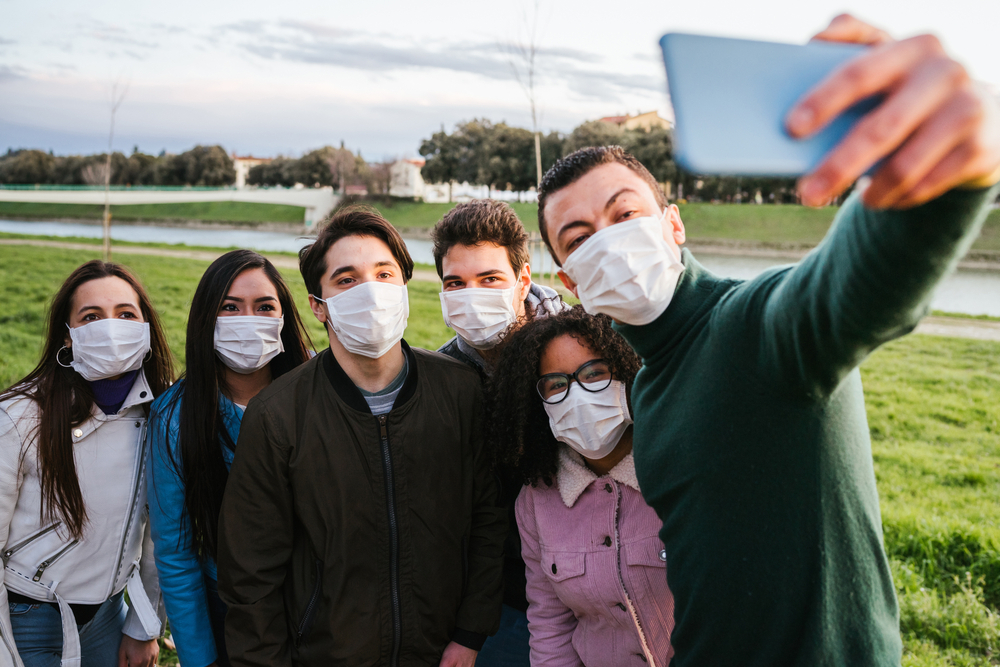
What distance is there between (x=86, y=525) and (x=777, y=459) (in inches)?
114

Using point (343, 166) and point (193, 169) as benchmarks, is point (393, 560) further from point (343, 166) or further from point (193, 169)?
point (193, 169)

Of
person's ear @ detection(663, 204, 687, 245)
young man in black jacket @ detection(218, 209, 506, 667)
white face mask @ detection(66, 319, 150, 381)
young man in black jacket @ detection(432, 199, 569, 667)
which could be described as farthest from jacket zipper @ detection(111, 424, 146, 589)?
person's ear @ detection(663, 204, 687, 245)

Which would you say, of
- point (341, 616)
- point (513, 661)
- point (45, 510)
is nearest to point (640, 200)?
point (341, 616)

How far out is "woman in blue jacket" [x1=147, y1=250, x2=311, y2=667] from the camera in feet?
8.93

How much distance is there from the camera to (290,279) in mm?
15898

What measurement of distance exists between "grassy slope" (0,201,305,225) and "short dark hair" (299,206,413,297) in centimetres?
4954

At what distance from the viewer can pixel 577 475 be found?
247 cm

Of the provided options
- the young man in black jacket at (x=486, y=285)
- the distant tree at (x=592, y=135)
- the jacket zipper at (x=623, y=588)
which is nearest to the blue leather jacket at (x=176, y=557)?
the young man in black jacket at (x=486, y=285)

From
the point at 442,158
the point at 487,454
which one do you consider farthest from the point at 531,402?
the point at 442,158

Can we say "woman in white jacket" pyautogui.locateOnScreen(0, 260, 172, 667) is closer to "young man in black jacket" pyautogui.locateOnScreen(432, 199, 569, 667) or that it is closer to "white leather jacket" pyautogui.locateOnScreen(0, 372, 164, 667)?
"white leather jacket" pyautogui.locateOnScreen(0, 372, 164, 667)

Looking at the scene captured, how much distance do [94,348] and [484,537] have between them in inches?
78.3

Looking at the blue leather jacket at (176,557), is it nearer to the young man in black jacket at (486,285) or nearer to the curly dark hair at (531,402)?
the young man in black jacket at (486,285)

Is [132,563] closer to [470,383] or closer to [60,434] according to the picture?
[60,434]

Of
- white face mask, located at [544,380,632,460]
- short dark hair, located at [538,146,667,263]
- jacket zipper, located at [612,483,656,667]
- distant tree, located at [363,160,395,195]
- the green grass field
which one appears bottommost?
the green grass field
